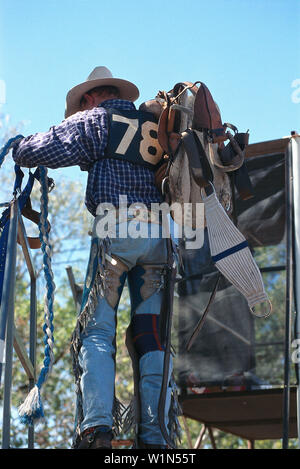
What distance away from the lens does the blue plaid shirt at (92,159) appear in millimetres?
3152

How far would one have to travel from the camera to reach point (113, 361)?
2.94m

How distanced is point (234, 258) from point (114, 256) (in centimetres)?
56

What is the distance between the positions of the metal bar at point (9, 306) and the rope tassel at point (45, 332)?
0.46 ft

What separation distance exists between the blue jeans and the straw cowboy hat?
3.27 ft

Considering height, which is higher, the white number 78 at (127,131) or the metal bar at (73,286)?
the white number 78 at (127,131)

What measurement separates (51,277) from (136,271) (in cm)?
39

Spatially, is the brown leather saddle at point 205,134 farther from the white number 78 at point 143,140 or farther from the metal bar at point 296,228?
the metal bar at point 296,228

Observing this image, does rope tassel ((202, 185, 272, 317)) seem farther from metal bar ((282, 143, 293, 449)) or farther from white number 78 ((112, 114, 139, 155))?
metal bar ((282, 143, 293, 449))

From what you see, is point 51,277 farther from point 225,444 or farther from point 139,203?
point 225,444

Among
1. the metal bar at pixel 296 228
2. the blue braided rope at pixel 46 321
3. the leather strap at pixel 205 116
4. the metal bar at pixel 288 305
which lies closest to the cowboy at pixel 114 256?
the blue braided rope at pixel 46 321

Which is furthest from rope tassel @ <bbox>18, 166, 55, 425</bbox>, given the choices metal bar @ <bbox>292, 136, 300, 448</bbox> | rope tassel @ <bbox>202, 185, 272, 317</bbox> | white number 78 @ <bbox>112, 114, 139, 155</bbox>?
metal bar @ <bbox>292, 136, 300, 448</bbox>

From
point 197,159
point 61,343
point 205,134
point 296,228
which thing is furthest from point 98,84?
point 61,343

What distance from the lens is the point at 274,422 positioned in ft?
17.8

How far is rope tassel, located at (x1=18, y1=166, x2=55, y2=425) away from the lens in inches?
107
